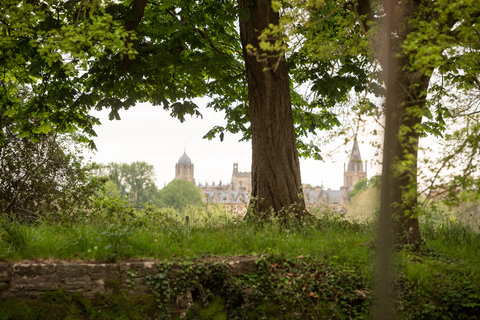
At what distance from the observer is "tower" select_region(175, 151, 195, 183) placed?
140 meters

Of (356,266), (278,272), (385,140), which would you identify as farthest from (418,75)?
(385,140)

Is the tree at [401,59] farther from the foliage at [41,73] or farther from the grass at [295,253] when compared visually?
the foliage at [41,73]

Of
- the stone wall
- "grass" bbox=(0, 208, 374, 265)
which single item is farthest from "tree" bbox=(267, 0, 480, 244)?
the stone wall

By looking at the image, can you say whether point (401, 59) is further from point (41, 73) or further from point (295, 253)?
point (41, 73)

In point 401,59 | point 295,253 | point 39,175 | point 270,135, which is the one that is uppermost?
point 401,59

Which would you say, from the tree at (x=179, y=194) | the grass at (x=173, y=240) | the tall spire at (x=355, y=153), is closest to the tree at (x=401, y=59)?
the tall spire at (x=355, y=153)

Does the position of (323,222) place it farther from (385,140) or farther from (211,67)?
(385,140)

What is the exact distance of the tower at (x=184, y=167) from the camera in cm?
13962

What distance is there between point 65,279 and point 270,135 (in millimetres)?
4437

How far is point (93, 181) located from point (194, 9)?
543 centimetres

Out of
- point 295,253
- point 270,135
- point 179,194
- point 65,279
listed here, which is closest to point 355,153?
point 295,253

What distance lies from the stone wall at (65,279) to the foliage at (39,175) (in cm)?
445

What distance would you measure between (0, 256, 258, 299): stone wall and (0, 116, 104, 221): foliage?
14.6ft

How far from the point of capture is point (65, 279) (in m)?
5.59
